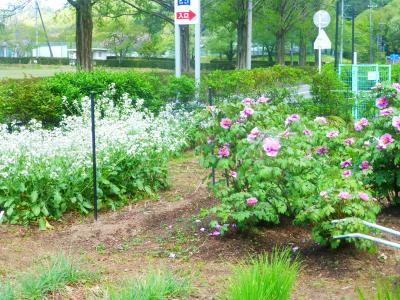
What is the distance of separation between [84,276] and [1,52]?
67.6 meters

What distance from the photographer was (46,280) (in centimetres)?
409

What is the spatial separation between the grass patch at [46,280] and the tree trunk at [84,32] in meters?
15.7

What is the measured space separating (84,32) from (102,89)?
9474mm

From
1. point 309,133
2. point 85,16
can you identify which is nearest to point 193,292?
point 309,133

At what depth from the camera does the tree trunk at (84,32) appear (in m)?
19.6

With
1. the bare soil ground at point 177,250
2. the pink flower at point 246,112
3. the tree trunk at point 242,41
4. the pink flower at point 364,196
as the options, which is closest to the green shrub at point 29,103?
the bare soil ground at point 177,250

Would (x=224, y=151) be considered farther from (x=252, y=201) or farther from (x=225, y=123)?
(x=252, y=201)

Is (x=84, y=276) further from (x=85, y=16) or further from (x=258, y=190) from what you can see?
(x=85, y=16)

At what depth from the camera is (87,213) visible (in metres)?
6.73

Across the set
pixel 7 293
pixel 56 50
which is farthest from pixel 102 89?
pixel 56 50

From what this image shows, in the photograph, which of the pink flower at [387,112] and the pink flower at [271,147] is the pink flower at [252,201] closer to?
the pink flower at [271,147]

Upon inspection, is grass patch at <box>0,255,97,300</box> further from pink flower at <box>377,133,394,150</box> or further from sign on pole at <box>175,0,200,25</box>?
sign on pole at <box>175,0,200,25</box>

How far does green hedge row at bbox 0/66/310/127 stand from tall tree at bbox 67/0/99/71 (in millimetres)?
7527

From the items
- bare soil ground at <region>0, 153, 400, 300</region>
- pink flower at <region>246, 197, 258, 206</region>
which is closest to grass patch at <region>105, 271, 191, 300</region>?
bare soil ground at <region>0, 153, 400, 300</region>
